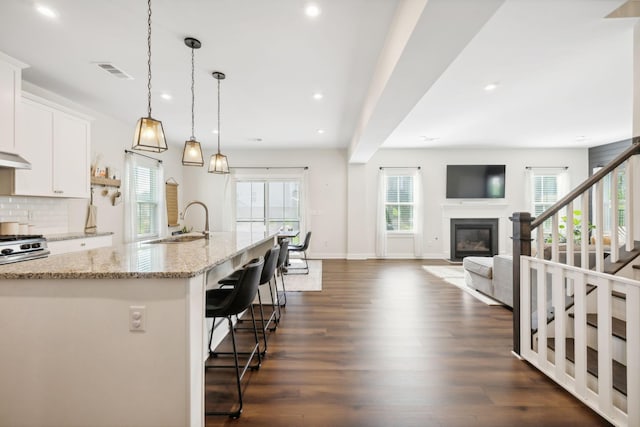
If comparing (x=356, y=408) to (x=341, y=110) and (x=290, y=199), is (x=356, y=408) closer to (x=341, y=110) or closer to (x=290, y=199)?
(x=341, y=110)

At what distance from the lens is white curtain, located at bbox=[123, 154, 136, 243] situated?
5164 mm

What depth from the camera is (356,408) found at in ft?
5.89

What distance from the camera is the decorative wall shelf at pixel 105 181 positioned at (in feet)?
14.4

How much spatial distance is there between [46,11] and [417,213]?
6.86 m

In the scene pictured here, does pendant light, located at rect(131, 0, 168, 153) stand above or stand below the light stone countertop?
above

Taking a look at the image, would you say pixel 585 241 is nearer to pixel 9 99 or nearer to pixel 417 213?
pixel 9 99

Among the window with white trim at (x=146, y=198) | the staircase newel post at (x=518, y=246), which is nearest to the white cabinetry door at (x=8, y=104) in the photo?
the window with white trim at (x=146, y=198)

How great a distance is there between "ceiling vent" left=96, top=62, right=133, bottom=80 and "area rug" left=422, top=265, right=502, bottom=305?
509 cm

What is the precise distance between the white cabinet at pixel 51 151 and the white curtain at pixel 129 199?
46.0 inches

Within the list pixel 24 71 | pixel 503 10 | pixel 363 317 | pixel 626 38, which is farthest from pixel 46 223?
pixel 626 38

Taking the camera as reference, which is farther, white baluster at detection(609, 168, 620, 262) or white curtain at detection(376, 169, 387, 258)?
white curtain at detection(376, 169, 387, 258)

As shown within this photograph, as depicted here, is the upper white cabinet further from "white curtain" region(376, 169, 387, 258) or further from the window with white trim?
"white curtain" region(376, 169, 387, 258)

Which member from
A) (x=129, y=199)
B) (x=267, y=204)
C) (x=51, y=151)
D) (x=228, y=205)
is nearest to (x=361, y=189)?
(x=267, y=204)

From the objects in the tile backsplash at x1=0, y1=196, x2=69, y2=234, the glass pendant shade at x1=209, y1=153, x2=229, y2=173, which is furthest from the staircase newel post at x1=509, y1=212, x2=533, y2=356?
the tile backsplash at x1=0, y1=196, x2=69, y2=234
